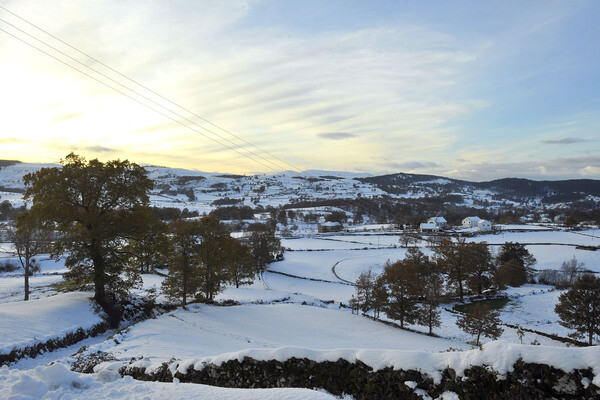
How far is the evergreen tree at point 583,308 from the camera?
2583 cm

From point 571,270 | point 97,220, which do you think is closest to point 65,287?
point 97,220

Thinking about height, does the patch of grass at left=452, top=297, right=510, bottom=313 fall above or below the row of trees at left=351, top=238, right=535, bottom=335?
below

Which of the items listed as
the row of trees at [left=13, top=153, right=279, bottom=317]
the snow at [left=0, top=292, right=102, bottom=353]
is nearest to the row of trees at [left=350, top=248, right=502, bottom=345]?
the row of trees at [left=13, top=153, right=279, bottom=317]

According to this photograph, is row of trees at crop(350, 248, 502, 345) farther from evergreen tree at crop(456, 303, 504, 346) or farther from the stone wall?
the stone wall

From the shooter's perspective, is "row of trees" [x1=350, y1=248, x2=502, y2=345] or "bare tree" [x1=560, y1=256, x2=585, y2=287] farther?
"bare tree" [x1=560, y1=256, x2=585, y2=287]

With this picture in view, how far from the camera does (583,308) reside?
26.3m

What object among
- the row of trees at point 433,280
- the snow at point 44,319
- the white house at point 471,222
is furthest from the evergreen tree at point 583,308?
the white house at point 471,222

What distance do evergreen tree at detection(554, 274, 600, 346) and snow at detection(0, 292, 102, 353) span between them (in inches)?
1367

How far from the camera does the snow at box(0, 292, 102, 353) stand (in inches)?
527

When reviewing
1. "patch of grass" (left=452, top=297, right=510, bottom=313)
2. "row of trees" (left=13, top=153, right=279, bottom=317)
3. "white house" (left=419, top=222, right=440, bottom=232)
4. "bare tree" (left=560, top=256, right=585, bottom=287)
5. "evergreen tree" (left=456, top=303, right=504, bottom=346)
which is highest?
"row of trees" (left=13, top=153, right=279, bottom=317)

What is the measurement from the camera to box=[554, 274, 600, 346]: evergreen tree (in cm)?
2583

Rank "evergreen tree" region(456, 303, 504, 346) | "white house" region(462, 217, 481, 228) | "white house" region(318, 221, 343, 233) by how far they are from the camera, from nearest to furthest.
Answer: "evergreen tree" region(456, 303, 504, 346)
"white house" region(318, 221, 343, 233)
"white house" region(462, 217, 481, 228)

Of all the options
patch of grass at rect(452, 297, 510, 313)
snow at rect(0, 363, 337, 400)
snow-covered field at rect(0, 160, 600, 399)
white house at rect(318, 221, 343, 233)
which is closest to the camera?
snow at rect(0, 363, 337, 400)

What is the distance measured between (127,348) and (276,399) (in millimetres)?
9675
